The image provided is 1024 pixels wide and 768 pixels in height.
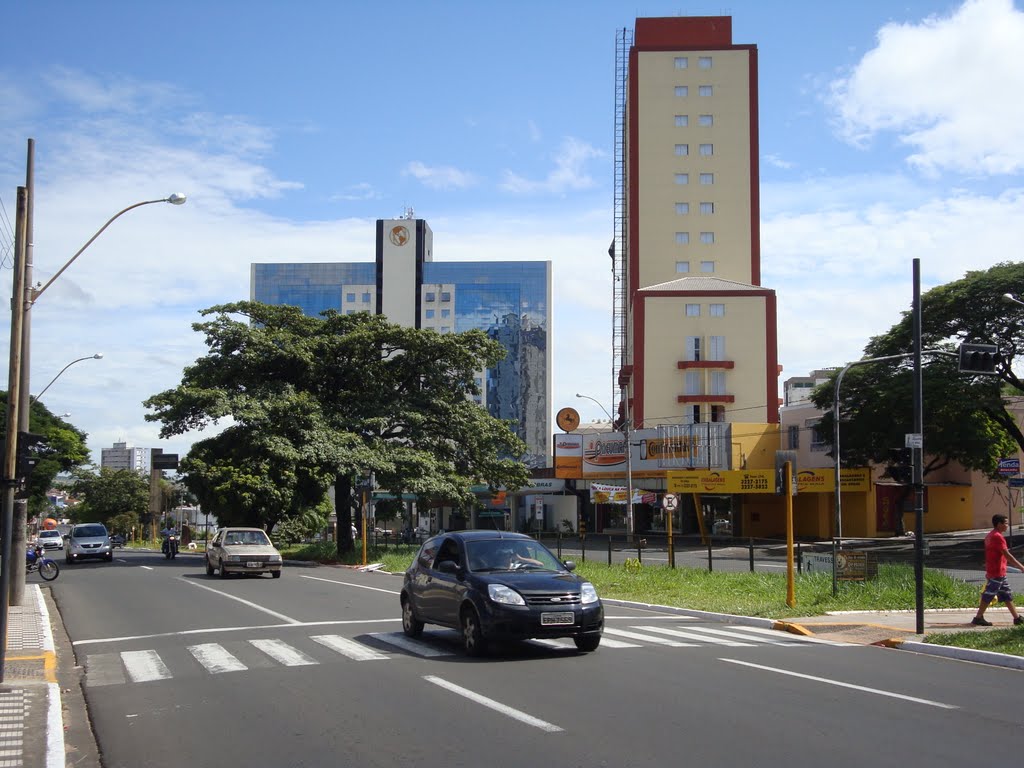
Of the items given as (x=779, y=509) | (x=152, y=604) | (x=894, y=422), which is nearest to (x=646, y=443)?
(x=779, y=509)

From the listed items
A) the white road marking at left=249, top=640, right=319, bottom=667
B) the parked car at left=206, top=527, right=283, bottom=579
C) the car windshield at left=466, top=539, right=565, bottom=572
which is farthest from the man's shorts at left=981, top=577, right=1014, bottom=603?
the parked car at left=206, top=527, right=283, bottom=579

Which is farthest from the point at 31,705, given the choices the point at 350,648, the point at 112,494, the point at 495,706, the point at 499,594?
the point at 112,494

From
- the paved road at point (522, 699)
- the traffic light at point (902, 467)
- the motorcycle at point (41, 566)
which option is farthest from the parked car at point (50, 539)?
the traffic light at point (902, 467)

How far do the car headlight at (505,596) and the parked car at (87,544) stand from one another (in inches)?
1347

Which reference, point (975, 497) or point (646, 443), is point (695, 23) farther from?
point (975, 497)

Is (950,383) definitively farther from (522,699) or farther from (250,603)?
(522,699)

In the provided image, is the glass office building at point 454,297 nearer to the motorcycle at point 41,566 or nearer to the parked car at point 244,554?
the parked car at point 244,554

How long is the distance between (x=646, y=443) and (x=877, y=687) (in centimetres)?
5204

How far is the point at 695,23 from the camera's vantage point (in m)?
79.4

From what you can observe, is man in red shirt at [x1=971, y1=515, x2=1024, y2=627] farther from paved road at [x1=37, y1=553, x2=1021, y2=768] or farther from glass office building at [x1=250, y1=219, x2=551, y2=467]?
glass office building at [x1=250, y1=219, x2=551, y2=467]

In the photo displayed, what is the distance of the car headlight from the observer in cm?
1208

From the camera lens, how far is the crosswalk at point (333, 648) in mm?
11805

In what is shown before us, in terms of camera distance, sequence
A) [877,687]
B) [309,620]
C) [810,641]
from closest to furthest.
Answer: [877,687] < [810,641] < [309,620]

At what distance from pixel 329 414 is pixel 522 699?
34.1 metres
